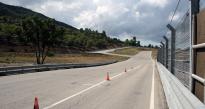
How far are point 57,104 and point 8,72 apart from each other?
58.3ft

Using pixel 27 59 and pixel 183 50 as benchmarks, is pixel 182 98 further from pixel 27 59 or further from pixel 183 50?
pixel 27 59

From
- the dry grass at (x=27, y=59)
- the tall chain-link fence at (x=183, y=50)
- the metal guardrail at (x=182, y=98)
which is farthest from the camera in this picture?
the dry grass at (x=27, y=59)

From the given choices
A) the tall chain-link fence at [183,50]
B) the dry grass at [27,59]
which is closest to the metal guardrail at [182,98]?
Result: the tall chain-link fence at [183,50]

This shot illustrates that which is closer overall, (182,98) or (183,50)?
(182,98)

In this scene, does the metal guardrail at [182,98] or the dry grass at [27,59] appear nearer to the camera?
the metal guardrail at [182,98]

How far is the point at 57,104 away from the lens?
40.4ft

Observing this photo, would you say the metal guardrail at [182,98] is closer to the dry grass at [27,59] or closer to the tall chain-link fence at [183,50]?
the tall chain-link fence at [183,50]

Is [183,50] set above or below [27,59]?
above

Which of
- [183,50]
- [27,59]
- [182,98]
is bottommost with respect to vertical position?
[27,59]

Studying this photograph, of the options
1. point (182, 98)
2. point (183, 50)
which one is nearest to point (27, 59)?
point (183, 50)

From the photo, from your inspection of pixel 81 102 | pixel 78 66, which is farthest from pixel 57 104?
pixel 78 66

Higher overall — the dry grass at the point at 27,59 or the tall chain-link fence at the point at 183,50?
the tall chain-link fence at the point at 183,50

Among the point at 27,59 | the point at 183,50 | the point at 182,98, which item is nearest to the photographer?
the point at 182,98

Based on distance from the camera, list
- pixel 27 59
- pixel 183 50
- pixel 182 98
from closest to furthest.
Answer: pixel 182 98 < pixel 183 50 < pixel 27 59
